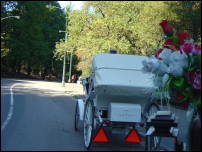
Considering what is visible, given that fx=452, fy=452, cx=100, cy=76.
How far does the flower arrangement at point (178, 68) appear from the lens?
21.6 ft

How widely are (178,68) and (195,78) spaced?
307mm

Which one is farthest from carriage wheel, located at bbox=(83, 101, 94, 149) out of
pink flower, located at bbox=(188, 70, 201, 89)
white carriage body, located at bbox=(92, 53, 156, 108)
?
pink flower, located at bbox=(188, 70, 201, 89)

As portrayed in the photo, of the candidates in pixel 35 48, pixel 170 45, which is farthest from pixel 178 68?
pixel 35 48

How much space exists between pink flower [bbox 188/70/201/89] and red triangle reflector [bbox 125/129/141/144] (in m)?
3.90

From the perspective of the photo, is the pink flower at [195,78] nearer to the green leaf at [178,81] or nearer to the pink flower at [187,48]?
the green leaf at [178,81]

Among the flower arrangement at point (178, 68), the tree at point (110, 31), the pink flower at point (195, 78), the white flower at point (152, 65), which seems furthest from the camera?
the tree at point (110, 31)

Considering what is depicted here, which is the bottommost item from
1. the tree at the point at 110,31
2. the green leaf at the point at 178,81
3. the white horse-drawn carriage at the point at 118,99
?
the white horse-drawn carriage at the point at 118,99

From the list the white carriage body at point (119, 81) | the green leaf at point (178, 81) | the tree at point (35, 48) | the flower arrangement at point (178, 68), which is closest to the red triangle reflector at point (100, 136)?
the white carriage body at point (119, 81)

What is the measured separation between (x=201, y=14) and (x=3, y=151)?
1125 cm

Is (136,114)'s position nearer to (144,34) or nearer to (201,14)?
(201,14)

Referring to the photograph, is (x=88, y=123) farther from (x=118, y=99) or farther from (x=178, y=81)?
(x=178, y=81)

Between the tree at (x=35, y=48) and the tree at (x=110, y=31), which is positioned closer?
the tree at (x=110, y=31)

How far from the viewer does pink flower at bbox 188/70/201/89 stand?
644cm

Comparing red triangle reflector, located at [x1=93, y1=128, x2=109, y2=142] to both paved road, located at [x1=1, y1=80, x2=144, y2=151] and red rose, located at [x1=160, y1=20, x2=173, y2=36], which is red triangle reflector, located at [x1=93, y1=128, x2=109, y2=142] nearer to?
paved road, located at [x1=1, y1=80, x2=144, y2=151]
